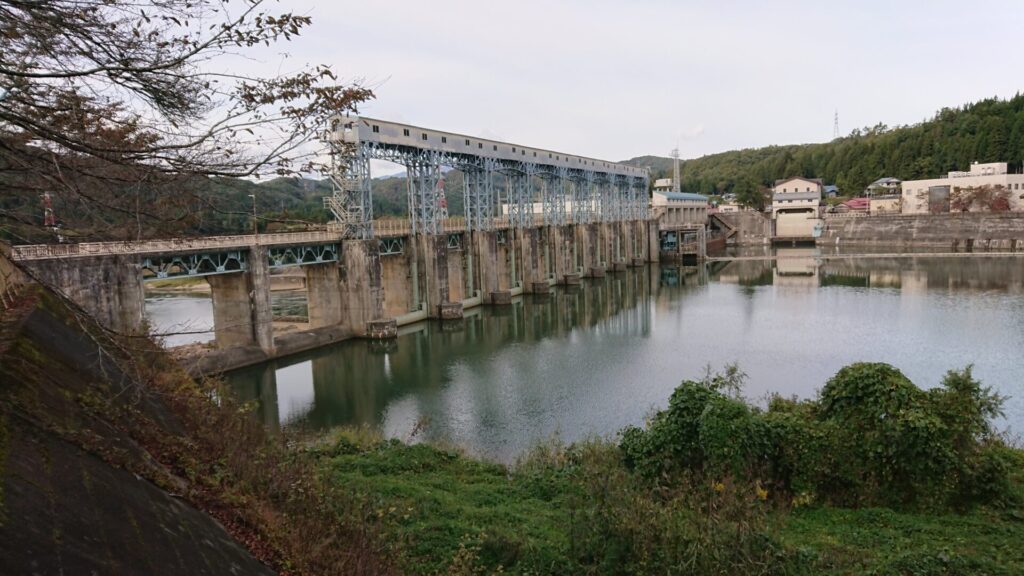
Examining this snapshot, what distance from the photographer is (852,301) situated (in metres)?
32.7

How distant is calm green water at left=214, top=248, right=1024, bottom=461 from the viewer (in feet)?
53.1

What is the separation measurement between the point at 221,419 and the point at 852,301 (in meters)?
32.5

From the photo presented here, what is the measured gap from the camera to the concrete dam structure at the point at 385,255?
17781 mm

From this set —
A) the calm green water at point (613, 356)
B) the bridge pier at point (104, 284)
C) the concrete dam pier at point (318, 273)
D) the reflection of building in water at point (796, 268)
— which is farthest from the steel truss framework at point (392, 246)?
the reflection of building in water at point (796, 268)

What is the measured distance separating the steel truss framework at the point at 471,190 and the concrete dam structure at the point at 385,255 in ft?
0.24

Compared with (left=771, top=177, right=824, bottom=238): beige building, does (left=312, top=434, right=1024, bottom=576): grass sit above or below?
below

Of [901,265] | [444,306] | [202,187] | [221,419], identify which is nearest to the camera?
[202,187]

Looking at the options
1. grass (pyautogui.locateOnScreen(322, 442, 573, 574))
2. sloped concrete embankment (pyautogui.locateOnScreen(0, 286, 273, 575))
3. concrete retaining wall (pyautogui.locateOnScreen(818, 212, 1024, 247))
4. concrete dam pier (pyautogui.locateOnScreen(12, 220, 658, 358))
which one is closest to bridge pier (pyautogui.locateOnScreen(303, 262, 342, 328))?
concrete dam pier (pyautogui.locateOnScreen(12, 220, 658, 358))

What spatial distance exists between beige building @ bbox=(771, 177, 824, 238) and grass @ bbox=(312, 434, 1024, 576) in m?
69.1

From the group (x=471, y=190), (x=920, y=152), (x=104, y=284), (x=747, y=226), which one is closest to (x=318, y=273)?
(x=104, y=284)

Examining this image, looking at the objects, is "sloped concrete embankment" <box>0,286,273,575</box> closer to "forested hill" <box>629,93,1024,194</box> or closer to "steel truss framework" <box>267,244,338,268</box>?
"steel truss framework" <box>267,244,338,268</box>

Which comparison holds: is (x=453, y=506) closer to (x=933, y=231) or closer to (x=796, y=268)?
(x=796, y=268)

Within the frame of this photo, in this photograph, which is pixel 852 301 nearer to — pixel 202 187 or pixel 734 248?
pixel 202 187

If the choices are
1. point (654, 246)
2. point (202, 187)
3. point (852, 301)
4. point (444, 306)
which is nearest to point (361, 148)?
point (444, 306)
